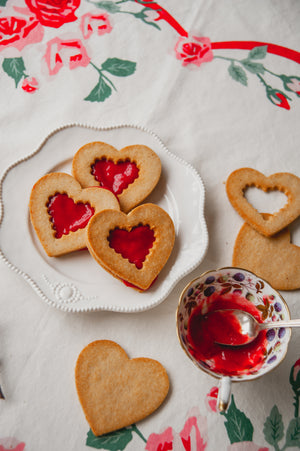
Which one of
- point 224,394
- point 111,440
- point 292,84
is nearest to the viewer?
point 224,394

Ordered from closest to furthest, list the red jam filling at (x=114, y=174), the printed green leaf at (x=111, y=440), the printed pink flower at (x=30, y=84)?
the printed green leaf at (x=111, y=440), the red jam filling at (x=114, y=174), the printed pink flower at (x=30, y=84)

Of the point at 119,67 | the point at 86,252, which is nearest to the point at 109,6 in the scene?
the point at 119,67

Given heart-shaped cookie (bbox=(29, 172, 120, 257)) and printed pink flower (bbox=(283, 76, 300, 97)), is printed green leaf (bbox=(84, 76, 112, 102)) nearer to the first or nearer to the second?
heart-shaped cookie (bbox=(29, 172, 120, 257))

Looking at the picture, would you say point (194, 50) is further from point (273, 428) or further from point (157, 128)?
point (273, 428)

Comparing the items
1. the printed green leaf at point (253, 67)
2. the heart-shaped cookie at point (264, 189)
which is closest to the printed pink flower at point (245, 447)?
the heart-shaped cookie at point (264, 189)

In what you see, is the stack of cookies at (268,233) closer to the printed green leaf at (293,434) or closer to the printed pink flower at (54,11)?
the printed green leaf at (293,434)

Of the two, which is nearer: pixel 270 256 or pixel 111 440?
pixel 111 440
